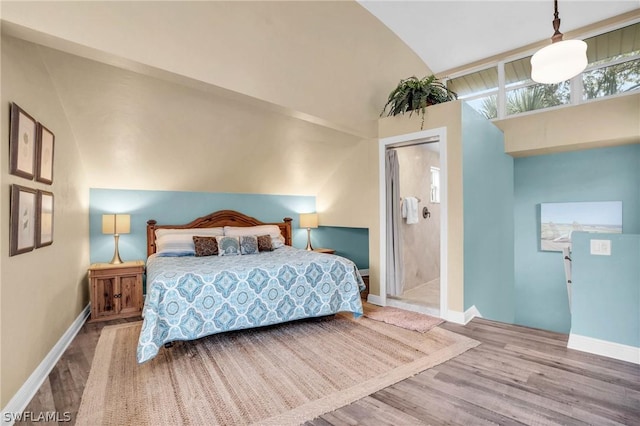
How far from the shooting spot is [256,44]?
2992mm

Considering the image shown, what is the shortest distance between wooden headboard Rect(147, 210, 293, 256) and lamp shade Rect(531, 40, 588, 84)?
3908 millimetres

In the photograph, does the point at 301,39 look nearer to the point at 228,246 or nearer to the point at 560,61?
the point at 560,61

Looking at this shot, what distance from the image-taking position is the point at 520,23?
4.34m

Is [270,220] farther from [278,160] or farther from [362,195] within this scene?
[362,195]

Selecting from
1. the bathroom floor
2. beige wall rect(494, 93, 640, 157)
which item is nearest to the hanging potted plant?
beige wall rect(494, 93, 640, 157)

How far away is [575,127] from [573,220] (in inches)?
51.8

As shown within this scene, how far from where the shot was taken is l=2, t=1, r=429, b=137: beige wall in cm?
207

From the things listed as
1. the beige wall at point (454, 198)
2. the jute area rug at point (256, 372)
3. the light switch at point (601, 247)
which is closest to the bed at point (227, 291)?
the jute area rug at point (256, 372)

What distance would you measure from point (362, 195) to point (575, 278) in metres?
2.53

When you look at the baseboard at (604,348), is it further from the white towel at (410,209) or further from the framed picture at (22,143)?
the framed picture at (22,143)

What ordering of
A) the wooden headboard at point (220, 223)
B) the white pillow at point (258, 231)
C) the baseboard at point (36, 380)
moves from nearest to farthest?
1. the baseboard at point (36, 380)
2. the wooden headboard at point (220, 223)
3. the white pillow at point (258, 231)

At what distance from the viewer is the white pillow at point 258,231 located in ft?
15.3

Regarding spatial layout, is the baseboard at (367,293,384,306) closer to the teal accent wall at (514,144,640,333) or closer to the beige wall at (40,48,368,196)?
the beige wall at (40,48,368,196)

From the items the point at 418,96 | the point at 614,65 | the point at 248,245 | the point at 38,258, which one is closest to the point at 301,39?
the point at 418,96
